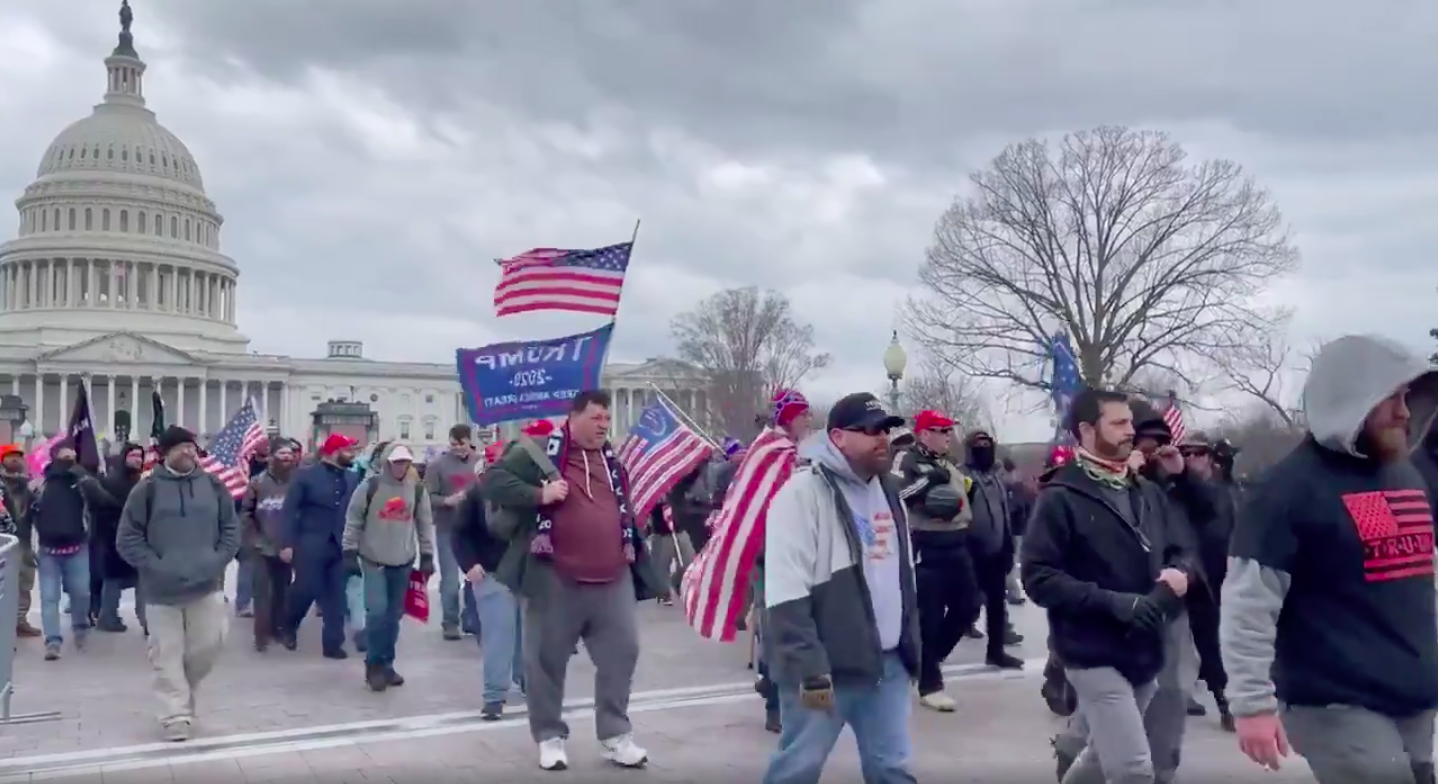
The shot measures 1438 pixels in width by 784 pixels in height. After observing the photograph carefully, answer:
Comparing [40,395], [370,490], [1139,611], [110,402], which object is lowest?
[1139,611]

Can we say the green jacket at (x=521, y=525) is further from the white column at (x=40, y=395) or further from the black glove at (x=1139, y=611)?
the white column at (x=40, y=395)

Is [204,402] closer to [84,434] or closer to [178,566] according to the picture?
[84,434]

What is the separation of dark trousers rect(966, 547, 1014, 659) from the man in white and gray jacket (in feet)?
16.9

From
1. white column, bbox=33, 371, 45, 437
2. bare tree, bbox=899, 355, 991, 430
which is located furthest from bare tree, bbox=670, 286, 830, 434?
white column, bbox=33, 371, 45, 437

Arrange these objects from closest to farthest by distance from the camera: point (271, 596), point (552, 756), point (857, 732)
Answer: point (857, 732) → point (552, 756) → point (271, 596)

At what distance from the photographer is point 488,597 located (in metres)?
9.27

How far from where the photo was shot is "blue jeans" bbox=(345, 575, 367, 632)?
12477 millimetres

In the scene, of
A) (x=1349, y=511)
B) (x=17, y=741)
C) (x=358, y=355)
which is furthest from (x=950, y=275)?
(x=358, y=355)

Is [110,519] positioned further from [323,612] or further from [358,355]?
[358,355]

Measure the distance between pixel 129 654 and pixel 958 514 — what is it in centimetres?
721

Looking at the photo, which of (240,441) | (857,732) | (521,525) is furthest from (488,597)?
(240,441)

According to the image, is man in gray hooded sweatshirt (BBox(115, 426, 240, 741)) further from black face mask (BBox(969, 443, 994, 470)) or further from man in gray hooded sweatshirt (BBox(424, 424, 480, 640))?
black face mask (BBox(969, 443, 994, 470))

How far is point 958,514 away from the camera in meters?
9.69

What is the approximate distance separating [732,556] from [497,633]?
279 cm
